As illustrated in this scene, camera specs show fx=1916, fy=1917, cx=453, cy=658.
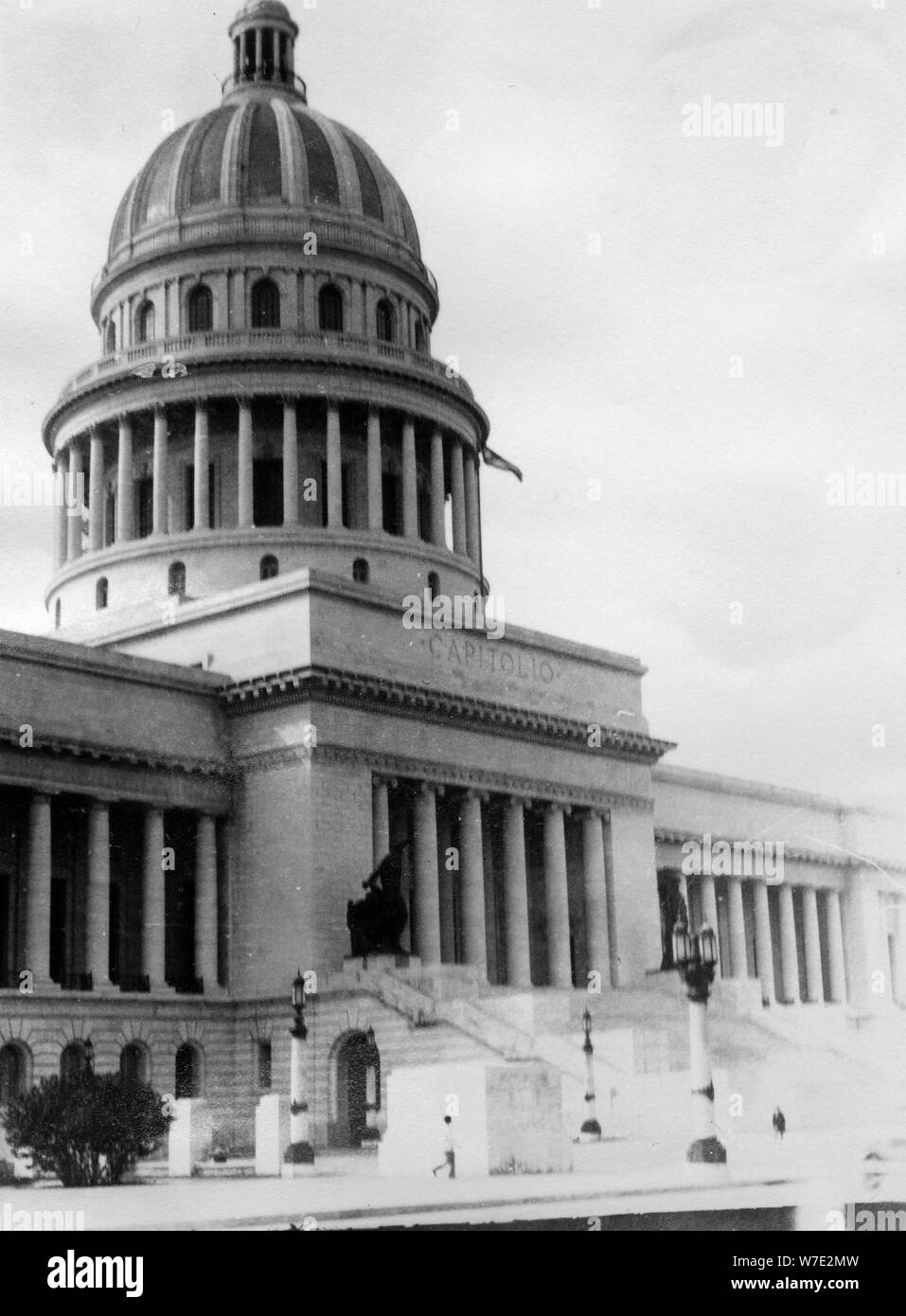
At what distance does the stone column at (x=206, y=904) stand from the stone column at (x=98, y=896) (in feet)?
9.28

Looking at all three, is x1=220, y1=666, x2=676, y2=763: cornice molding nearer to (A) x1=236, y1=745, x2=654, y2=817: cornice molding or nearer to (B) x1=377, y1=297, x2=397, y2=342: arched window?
(A) x1=236, y1=745, x2=654, y2=817: cornice molding

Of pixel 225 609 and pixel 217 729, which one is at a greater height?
pixel 225 609

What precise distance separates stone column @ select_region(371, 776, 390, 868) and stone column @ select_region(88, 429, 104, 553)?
19561 mm

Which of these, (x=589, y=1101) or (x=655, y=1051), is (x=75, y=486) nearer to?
(x=655, y=1051)

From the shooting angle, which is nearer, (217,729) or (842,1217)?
(842,1217)

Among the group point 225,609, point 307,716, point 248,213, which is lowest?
point 307,716

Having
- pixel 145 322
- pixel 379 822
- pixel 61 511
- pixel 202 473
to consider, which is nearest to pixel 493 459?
pixel 202 473

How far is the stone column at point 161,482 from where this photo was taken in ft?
230

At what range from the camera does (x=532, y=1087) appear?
39312 mm
